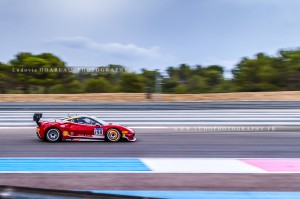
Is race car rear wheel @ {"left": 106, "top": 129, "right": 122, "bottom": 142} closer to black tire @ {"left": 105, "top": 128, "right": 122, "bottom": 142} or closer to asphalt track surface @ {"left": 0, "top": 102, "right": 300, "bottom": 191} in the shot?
black tire @ {"left": 105, "top": 128, "right": 122, "bottom": 142}

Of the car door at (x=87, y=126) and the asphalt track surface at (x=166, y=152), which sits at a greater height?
the car door at (x=87, y=126)

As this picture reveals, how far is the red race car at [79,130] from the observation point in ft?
36.4

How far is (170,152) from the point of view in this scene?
968 centimetres

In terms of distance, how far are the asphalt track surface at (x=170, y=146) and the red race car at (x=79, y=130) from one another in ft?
0.74

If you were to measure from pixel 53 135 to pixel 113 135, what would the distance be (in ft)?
5.04

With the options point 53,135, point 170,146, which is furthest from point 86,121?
point 170,146

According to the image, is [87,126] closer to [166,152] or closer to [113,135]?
[113,135]

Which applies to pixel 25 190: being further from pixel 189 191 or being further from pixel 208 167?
pixel 208 167

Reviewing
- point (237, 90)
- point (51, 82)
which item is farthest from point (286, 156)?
point (51, 82)

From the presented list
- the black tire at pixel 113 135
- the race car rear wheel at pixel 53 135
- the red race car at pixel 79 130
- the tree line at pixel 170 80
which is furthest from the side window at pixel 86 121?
the tree line at pixel 170 80

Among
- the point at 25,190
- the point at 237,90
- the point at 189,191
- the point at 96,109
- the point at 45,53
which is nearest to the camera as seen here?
the point at 25,190

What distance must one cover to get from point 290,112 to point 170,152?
13.4 metres

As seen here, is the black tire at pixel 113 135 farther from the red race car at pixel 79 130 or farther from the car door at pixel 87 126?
the car door at pixel 87 126

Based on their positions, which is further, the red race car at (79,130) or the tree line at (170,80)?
the tree line at (170,80)
